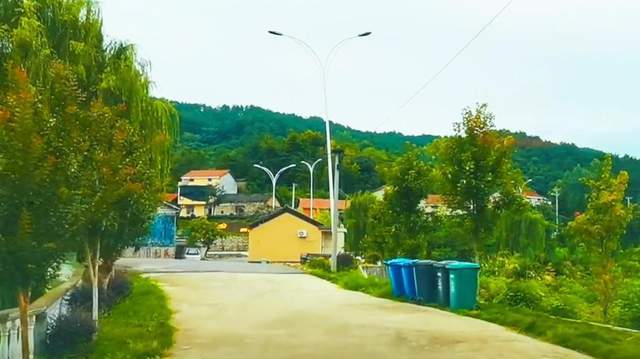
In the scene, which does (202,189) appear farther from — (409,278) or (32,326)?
(32,326)

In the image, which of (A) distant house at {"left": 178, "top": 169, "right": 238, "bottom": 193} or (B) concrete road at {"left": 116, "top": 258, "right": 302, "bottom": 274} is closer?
(B) concrete road at {"left": 116, "top": 258, "right": 302, "bottom": 274}

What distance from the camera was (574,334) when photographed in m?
13.6

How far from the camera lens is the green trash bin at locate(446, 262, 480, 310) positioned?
1870cm

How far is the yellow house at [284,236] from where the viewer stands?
203ft

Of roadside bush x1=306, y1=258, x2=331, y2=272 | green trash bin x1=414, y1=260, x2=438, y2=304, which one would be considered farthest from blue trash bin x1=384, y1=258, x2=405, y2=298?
roadside bush x1=306, y1=258, x2=331, y2=272

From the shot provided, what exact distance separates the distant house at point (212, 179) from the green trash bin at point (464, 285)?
10944 centimetres

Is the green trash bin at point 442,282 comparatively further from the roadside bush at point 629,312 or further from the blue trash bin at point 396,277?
the roadside bush at point 629,312

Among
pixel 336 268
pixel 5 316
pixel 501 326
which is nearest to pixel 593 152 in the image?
pixel 336 268

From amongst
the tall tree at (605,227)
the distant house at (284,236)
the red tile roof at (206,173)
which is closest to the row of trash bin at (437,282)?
the tall tree at (605,227)

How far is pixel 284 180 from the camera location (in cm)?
12088

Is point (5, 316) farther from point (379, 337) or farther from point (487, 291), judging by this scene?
point (487, 291)

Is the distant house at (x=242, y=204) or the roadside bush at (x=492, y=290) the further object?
the distant house at (x=242, y=204)

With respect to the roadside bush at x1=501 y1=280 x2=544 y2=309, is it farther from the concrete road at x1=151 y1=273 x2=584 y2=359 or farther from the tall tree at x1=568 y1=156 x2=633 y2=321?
the tall tree at x1=568 y1=156 x2=633 y2=321

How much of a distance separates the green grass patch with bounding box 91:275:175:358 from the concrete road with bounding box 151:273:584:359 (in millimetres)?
302
